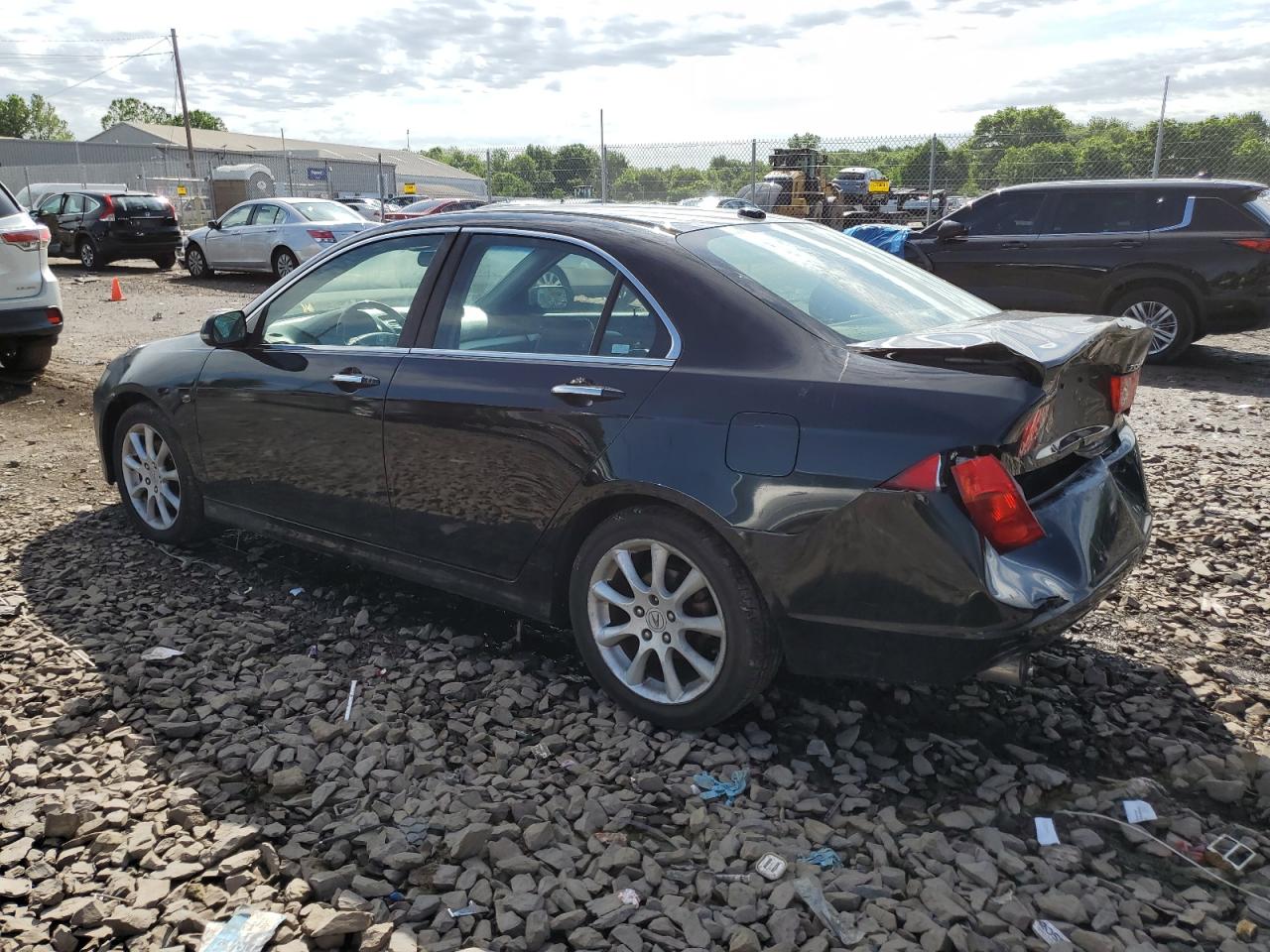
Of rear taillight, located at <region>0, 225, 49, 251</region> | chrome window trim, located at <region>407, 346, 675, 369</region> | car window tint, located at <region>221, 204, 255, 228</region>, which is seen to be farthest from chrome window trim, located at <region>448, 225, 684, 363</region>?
car window tint, located at <region>221, 204, 255, 228</region>

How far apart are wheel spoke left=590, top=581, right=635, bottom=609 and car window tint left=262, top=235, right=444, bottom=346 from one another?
1333mm

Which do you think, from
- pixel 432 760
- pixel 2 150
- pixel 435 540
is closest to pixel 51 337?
pixel 435 540

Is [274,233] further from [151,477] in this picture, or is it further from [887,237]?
[151,477]

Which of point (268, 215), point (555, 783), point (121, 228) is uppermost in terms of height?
point (268, 215)

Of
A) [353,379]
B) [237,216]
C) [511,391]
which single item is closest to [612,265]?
[511,391]

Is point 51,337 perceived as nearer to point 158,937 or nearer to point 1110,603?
point 158,937

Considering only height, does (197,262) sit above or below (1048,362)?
below

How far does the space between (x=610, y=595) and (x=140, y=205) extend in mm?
22317

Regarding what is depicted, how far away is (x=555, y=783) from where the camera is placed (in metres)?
3.12

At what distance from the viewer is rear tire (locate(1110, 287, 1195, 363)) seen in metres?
9.79

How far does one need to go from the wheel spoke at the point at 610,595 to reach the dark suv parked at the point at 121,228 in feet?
71.3

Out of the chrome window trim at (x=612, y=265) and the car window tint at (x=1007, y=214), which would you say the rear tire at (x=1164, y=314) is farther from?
the chrome window trim at (x=612, y=265)

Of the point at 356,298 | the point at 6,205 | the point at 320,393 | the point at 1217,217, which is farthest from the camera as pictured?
the point at 1217,217

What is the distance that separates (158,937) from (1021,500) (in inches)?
96.6
